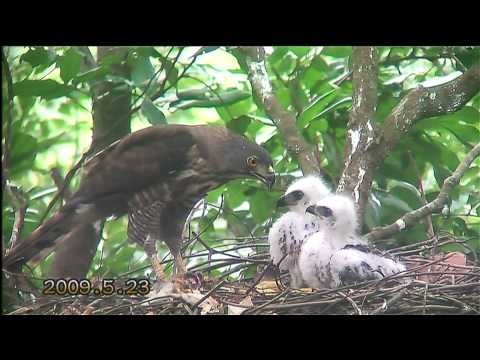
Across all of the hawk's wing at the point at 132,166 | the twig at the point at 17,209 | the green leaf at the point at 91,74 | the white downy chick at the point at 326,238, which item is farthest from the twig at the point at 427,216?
the twig at the point at 17,209

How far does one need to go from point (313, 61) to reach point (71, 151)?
873 mm

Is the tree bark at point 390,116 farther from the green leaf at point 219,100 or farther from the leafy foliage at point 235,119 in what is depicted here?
the green leaf at point 219,100

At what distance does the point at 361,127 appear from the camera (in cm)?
267

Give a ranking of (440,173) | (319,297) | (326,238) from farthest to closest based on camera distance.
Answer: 1. (440,173)
2. (326,238)
3. (319,297)

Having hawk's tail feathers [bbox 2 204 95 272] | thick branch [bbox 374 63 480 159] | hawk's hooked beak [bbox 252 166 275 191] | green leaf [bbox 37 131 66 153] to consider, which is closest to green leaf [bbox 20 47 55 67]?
green leaf [bbox 37 131 66 153]

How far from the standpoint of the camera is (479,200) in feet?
8.54

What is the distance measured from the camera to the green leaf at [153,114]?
259 cm

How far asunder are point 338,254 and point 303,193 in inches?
9.3

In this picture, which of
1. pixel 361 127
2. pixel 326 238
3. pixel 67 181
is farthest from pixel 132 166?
pixel 361 127

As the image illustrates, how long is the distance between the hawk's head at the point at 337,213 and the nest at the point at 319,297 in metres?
0.18

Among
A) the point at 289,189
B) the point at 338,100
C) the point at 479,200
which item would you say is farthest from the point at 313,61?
the point at 479,200

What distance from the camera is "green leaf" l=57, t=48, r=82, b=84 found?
8.45ft

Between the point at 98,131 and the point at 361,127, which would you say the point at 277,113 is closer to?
the point at 361,127
